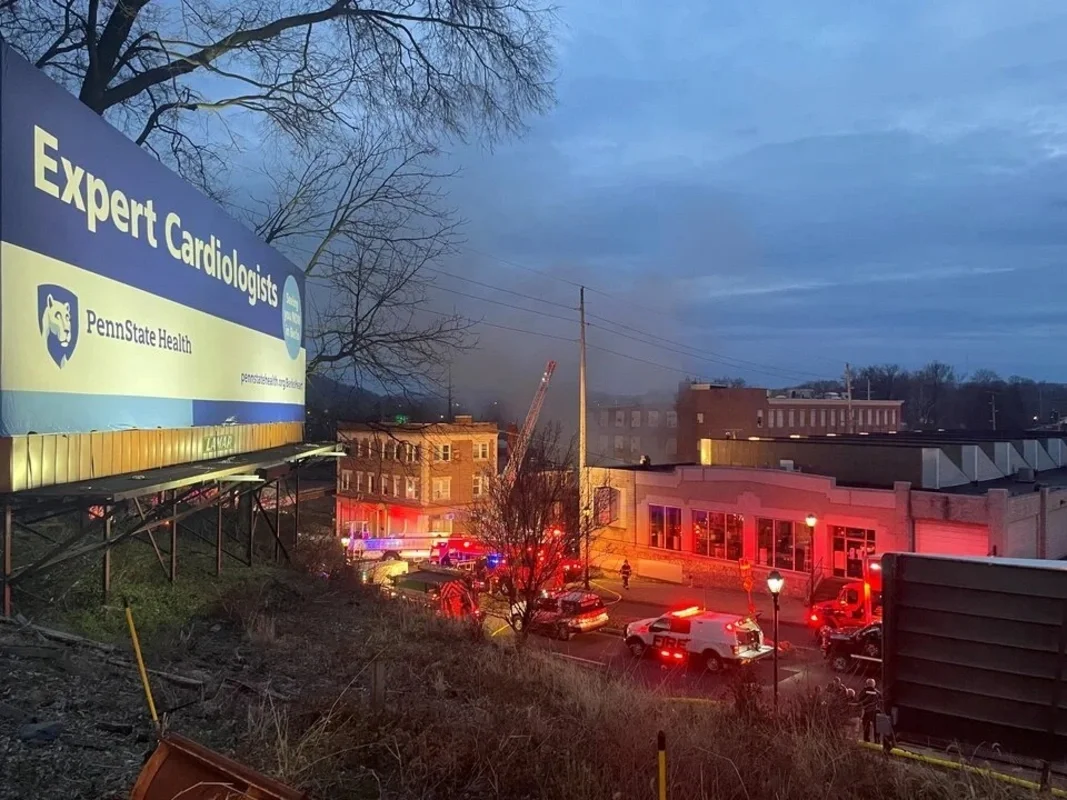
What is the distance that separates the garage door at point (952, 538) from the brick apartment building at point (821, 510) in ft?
0.11

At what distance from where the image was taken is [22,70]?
5.73 m

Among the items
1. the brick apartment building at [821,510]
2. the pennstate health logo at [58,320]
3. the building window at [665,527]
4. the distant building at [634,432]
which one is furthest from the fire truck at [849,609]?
the distant building at [634,432]

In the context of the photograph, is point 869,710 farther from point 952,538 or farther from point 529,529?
point 952,538

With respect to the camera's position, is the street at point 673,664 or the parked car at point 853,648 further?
the parked car at point 853,648

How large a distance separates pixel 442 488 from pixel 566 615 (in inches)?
1218

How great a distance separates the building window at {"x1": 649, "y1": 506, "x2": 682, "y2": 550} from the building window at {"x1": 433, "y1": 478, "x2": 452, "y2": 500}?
20.1 meters

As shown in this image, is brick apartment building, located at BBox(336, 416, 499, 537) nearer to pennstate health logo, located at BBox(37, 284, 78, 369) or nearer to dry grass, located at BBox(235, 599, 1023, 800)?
dry grass, located at BBox(235, 599, 1023, 800)

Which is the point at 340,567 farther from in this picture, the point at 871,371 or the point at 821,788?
the point at 871,371

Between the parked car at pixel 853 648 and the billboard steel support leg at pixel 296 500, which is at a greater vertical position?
the billboard steel support leg at pixel 296 500

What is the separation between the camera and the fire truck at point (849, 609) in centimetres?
2277

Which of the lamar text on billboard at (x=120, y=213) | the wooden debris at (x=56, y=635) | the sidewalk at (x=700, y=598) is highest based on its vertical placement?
the lamar text on billboard at (x=120, y=213)

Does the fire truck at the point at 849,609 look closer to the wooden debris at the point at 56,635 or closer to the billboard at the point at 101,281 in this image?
the billboard at the point at 101,281

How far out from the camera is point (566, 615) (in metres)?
22.5

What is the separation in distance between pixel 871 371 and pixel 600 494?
343ft
